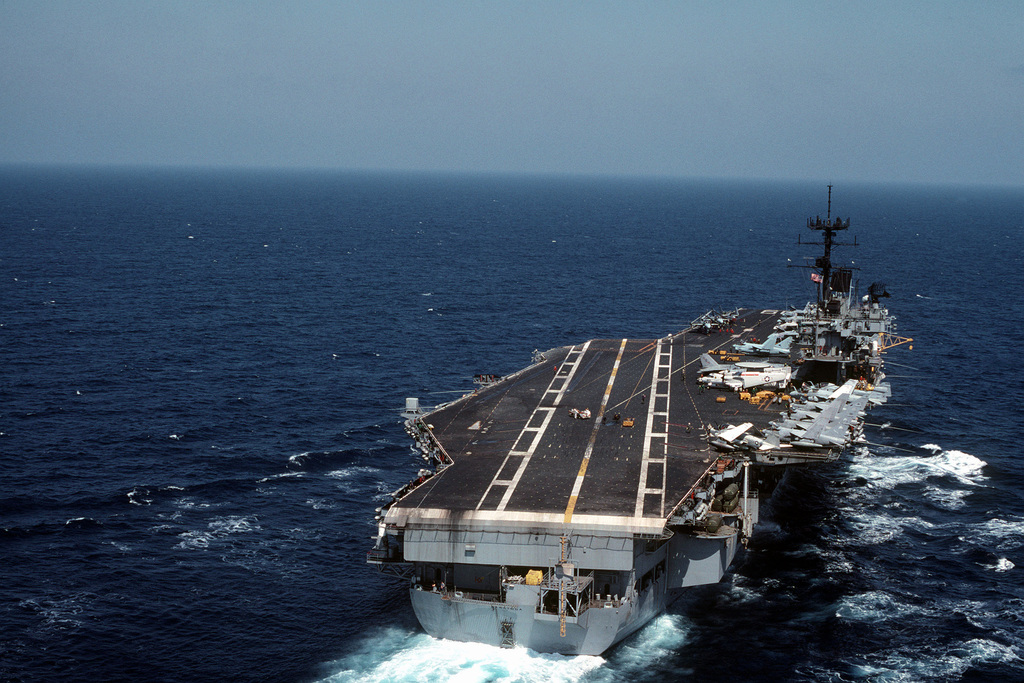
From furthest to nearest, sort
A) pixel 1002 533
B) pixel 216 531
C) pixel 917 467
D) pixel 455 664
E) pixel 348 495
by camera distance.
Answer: pixel 917 467
pixel 348 495
pixel 1002 533
pixel 216 531
pixel 455 664

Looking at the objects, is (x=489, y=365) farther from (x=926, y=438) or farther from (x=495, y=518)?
(x=495, y=518)

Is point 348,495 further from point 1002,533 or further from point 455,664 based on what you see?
point 1002,533

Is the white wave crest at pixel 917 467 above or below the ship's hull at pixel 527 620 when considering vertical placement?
above

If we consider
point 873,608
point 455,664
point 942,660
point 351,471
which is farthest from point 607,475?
point 351,471

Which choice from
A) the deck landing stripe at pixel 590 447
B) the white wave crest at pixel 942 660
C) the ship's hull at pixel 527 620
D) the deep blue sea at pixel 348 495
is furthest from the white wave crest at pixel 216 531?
the white wave crest at pixel 942 660

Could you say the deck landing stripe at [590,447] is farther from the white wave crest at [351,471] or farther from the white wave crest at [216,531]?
the white wave crest at [216,531]

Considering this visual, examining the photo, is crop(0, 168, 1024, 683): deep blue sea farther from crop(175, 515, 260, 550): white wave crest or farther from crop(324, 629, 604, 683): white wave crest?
crop(175, 515, 260, 550): white wave crest

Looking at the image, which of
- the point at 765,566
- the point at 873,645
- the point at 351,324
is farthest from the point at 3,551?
the point at 351,324
